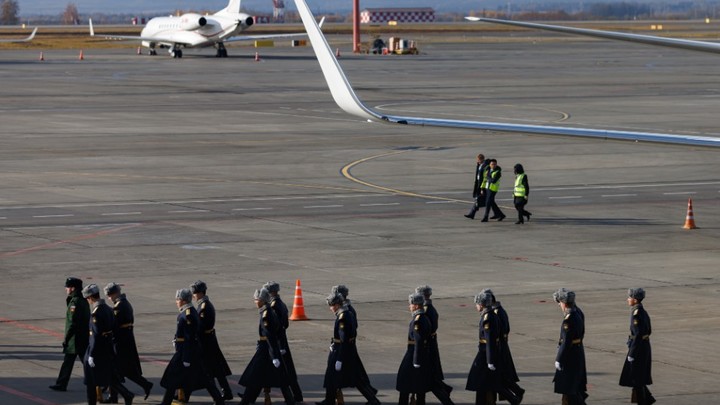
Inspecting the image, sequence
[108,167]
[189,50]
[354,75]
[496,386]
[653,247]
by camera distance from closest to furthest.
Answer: [496,386] < [653,247] < [108,167] < [354,75] < [189,50]

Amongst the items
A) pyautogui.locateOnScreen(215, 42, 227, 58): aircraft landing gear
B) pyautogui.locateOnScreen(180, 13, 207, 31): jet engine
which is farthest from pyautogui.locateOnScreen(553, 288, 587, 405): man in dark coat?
pyautogui.locateOnScreen(215, 42, 227, 58): aircraft landing gear

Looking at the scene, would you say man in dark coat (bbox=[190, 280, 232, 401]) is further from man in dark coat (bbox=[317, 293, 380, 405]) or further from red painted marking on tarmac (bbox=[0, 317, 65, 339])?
red painted marking on tarmac (bbox=[0, 317, 65, 339])

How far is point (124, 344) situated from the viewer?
2059 centimetres

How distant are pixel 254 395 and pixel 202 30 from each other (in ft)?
389

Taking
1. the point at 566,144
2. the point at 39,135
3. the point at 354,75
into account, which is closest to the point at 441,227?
the point at 566,144

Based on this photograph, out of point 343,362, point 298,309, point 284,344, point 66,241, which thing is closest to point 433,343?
point 343,362

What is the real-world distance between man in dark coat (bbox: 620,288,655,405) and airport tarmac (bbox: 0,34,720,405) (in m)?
0.59

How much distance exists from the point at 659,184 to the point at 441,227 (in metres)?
12.6

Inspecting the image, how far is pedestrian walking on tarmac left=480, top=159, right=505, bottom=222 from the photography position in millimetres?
39312

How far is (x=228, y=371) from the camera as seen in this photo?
2059 cm

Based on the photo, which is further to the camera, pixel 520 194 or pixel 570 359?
pixel 520 194

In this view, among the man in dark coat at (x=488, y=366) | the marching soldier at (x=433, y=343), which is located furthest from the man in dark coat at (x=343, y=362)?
the man in dark coat at (x=488, y=366)

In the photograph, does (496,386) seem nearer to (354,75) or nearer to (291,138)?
(291,138)

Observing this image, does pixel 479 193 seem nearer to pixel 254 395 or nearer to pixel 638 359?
pixel 638 359
